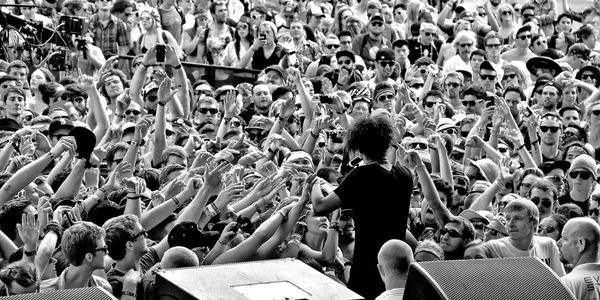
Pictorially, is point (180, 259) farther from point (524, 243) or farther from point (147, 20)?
point (147, 20)

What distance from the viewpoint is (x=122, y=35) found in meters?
13.9

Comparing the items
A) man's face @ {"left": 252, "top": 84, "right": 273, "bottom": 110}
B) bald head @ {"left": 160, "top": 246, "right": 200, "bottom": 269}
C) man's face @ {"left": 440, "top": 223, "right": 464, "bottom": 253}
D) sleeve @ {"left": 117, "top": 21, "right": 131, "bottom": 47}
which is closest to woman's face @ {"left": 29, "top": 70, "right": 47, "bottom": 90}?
sleeve @ {"left": 117, "top": 21, "right": 131, "bottom": 47}

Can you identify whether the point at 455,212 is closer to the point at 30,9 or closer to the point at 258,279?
the point at 258,279

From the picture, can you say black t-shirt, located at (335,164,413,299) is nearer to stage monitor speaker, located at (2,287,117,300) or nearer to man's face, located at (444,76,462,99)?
stage monitor speaker, located at (2,287,117,300)

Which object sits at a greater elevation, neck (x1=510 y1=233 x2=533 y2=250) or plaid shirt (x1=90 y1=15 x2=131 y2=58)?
neck (x1=510 y1=233 x2=533 y2=250)

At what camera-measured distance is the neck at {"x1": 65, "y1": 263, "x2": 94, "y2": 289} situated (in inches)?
249

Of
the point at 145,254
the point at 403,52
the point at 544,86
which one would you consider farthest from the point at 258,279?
the point at 403,52

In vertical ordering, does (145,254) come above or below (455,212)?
above

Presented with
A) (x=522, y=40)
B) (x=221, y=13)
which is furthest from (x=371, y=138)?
(x=522, y=40)

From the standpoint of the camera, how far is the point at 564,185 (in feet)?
33.7

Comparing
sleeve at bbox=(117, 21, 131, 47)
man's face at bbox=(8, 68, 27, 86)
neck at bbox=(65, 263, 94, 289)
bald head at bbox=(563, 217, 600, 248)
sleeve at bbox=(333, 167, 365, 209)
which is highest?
sleeve at bbox=(333, 167, 365, 209)

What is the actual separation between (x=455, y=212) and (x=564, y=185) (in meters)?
1.30

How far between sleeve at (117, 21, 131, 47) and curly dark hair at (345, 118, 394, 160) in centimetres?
739

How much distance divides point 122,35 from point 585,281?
8250 mm
